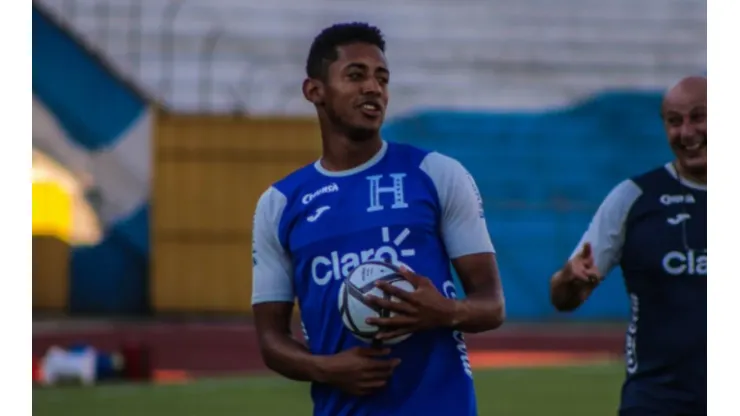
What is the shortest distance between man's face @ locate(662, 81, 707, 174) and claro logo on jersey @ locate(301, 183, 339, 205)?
3.75 feet

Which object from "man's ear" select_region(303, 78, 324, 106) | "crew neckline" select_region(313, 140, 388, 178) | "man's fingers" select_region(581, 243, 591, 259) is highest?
"man's ear" select_region(303, 78, 324, 106)

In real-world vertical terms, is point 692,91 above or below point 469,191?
above

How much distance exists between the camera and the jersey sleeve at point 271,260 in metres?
3.42

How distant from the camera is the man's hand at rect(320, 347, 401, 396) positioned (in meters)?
3.20

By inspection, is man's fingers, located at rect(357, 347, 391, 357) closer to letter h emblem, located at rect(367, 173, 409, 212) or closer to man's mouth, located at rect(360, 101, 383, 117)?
letter h emblem, located at rect(367, 173, 409, 212)

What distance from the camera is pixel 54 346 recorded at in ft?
33.5

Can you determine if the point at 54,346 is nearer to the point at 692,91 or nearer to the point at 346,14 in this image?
the point at 346,14

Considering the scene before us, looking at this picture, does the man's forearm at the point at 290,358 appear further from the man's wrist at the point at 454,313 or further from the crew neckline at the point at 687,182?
the crew neckline at the point at 687,182

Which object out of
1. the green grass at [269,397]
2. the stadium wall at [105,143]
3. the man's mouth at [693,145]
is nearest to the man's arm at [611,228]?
the man's mouth at [693,145]

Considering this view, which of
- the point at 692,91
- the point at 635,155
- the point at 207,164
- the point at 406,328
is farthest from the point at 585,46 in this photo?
the point at 406,328

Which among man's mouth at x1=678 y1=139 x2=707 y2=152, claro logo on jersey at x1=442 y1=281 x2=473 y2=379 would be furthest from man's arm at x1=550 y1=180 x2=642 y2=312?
claro logo on jersey at x1=442 y1=281 x2=473 y2=379

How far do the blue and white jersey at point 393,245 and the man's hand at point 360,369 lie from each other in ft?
0.19

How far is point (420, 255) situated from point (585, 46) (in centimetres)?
1198

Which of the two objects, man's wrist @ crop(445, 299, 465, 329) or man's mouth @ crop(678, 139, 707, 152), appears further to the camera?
man's mouth @ crop(678, 139, 707, 152)
